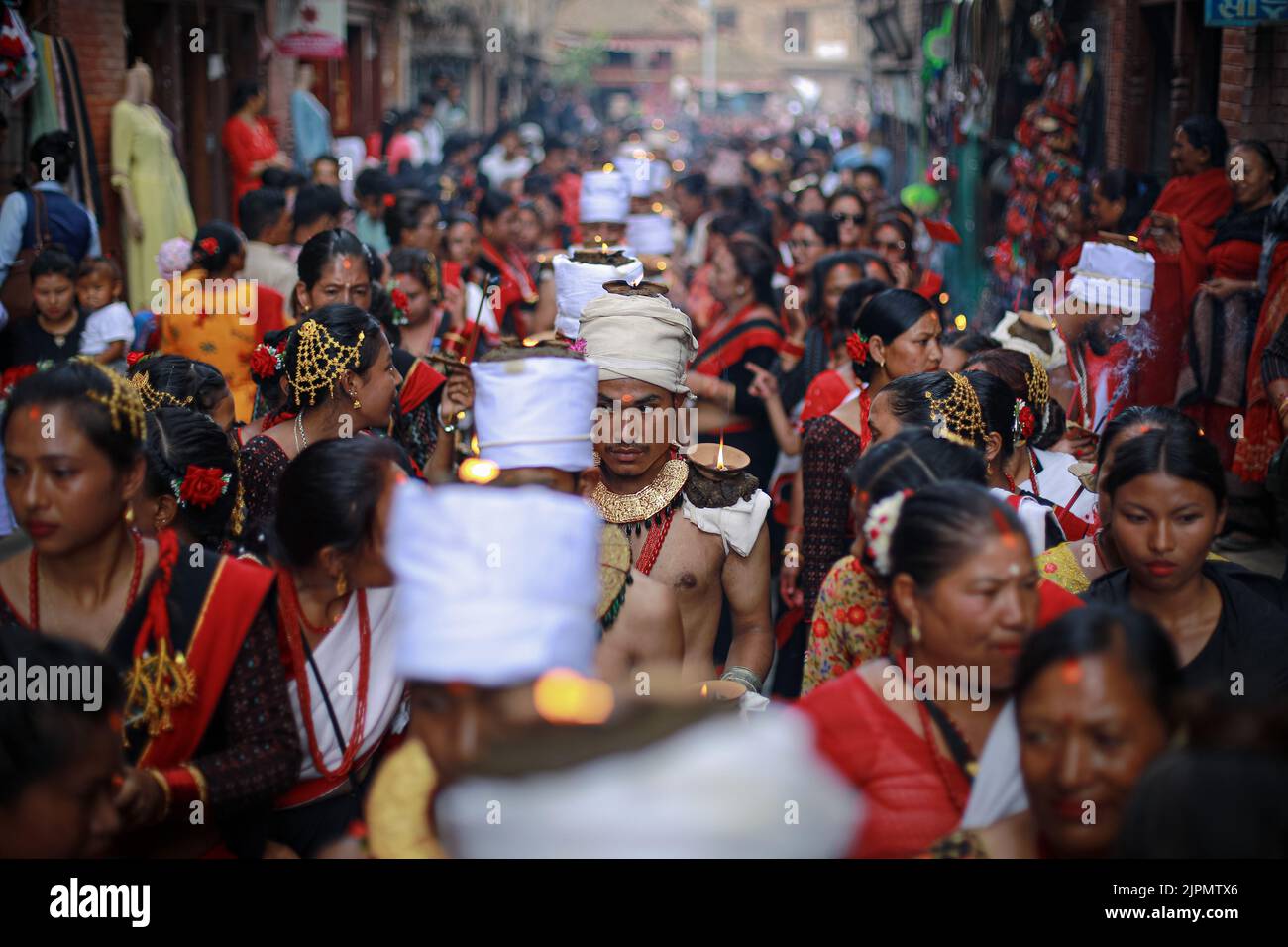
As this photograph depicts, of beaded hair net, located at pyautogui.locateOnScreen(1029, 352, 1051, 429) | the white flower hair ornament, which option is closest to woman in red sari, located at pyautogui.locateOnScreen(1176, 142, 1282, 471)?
beaded hair net, located at pyautogui.locateOnScreen(1029, 352, 1051, 429)

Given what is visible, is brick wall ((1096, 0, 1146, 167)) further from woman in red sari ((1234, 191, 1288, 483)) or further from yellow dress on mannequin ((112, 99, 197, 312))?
yellow dress on mannequin ((112, 99, 197, 312))

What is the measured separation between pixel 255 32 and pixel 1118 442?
13.3 metres

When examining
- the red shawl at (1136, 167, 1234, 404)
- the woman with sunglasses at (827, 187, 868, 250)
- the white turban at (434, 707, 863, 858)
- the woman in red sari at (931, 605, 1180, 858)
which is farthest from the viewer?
the woman with sunglasses at (827, 187, 868, 250)

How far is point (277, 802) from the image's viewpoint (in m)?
3.07

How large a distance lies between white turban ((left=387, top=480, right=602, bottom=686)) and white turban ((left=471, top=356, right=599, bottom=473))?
0.60m

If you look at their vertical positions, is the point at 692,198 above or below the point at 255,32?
below

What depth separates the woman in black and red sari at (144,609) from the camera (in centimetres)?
271

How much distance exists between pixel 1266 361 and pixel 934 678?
3.94 meters

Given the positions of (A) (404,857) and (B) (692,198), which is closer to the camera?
(A) (404,857)

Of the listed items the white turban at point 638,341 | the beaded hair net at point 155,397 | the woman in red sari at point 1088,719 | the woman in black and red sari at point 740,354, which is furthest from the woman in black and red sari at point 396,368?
the woman in red sari at point 1088,719

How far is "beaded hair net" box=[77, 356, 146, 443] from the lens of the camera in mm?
2770

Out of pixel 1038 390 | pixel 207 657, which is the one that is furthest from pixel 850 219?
pixel 207 657

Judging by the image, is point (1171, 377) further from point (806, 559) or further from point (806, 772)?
point (806, 772)

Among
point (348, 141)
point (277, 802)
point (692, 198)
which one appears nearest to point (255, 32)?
point (348, 141)
